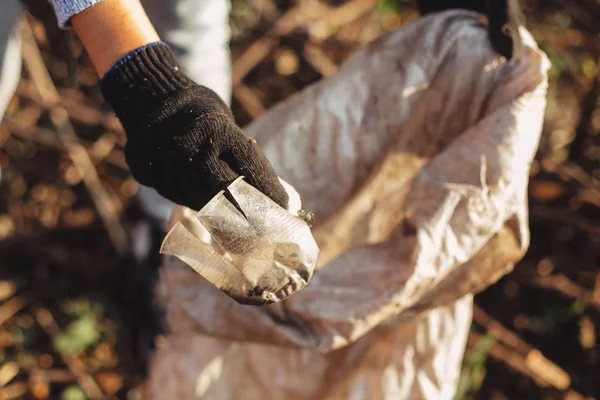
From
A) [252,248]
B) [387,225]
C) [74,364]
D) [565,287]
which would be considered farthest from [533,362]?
[74,364]

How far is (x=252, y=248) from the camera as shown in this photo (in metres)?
0.53

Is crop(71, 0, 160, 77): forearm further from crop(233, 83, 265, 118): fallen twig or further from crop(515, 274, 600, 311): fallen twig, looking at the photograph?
crop(515, 274, 600, 311): fallen twig

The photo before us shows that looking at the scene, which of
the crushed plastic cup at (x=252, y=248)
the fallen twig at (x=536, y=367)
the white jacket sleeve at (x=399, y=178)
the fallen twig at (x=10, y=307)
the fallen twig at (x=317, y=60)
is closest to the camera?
the crushed plastic cup at (x=252, y=248)

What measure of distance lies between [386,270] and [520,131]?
0.25 meters

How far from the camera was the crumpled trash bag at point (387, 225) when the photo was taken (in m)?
0.71

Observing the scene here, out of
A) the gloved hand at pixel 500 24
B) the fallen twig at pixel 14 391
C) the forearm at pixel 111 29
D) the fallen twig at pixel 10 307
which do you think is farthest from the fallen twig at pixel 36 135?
the gloved hand at pixel 500 24

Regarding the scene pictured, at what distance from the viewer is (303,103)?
0.89m

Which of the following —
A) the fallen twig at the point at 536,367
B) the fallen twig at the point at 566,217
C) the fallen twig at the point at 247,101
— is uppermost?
the fallen twig at the point at 247,101

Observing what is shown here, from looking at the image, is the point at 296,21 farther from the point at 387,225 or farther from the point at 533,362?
the point at 533,362

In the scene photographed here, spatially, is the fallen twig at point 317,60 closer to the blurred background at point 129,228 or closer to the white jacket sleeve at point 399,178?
the blurred background at point 129,228

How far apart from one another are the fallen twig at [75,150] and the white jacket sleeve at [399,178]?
1.55 feet

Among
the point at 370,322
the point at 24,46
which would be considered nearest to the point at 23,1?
the point at 24,46

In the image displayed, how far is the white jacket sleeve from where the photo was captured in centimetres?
70

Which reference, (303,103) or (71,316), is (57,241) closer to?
(71,316)
